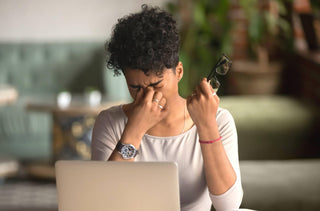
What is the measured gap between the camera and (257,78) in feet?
14.8

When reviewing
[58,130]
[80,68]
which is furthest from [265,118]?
[80,68]

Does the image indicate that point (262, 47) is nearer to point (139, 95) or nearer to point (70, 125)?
point (70, 125)

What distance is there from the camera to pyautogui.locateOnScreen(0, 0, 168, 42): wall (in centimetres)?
553

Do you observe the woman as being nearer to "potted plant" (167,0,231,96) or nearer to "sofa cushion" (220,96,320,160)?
"sofa cushion" (220,96,320,160)

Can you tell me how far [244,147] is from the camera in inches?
137

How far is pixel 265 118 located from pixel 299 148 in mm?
297

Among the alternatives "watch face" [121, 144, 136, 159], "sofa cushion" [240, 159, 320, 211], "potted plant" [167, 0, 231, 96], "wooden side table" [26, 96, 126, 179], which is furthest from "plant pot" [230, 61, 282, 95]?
"watch face" [121, 144, 136, 159]

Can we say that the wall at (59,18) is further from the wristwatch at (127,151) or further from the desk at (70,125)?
the wristwatch at (127,151)

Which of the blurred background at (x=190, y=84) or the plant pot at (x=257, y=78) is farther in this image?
the plant pot at (x=257, y=78)

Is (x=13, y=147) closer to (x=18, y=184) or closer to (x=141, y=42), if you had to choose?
(x=18, y=184)

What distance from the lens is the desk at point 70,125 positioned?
13.1ft

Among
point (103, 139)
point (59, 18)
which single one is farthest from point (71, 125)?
point (103, 139)

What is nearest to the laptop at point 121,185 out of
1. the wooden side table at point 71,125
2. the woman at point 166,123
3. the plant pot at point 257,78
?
the woman at point 166,123

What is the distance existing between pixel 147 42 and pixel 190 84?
3862 millimetres
